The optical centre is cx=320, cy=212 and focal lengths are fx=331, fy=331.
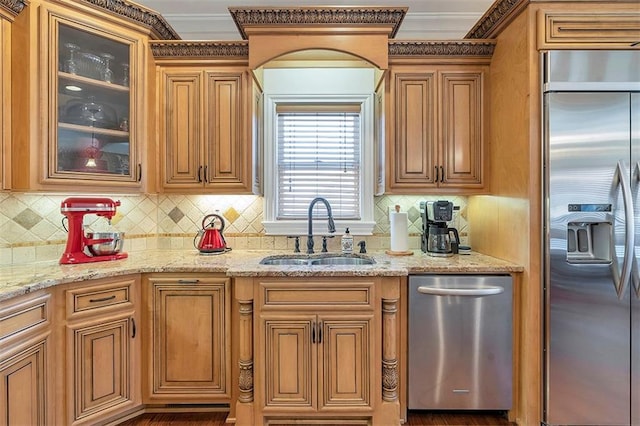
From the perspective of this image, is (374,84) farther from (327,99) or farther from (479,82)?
(479,82)

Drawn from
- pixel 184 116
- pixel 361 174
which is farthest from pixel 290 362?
pixel 184 116

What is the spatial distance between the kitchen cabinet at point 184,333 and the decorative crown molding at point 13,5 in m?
1.68

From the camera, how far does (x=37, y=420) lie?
1.66 m

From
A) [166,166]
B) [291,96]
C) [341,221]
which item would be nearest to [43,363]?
[166,166]

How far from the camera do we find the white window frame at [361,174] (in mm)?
2721

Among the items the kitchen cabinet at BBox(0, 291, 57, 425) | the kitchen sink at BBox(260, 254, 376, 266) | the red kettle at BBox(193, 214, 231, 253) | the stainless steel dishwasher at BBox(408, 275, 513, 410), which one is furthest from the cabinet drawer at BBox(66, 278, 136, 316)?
the stainless steel dishwasher at BBox(408, 275, 513, 410)

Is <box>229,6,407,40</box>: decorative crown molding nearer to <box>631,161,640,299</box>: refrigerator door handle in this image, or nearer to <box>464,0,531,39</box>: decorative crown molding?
<box>464,0,531,39</box>: decorative crown molding

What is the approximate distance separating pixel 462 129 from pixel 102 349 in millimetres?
2691

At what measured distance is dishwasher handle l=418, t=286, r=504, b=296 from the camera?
1.97 metres

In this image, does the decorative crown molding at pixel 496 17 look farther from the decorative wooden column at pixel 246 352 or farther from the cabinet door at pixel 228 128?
the decorative wooden column at pixel 246 352

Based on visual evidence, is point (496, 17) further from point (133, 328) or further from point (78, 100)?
point (133, 328)

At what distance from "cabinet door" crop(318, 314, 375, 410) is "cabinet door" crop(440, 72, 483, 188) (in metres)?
1.21

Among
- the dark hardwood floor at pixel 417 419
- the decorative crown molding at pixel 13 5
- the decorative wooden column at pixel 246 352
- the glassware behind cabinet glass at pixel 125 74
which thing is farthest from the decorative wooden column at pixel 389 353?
the decorative crown molding at pixel 13 5

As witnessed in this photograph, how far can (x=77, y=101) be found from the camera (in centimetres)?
209
